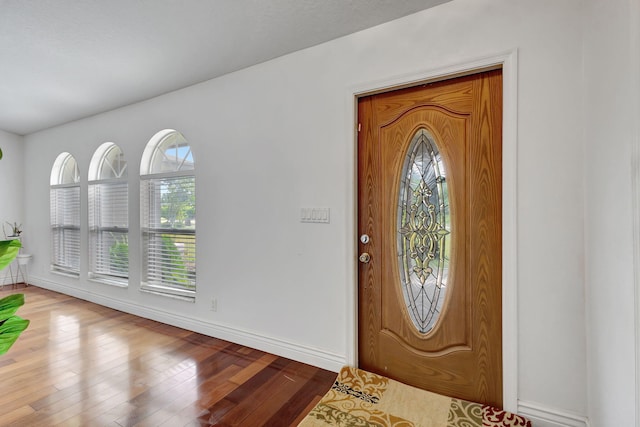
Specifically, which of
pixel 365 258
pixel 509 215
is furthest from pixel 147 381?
pixel 509 215

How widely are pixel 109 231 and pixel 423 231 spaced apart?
405cm

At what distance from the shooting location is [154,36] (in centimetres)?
226

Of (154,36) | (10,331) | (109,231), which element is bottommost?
(10,331)

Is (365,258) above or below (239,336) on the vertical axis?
above

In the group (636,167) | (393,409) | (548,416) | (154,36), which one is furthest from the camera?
(154,36)

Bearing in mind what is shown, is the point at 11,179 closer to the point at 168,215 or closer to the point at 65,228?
the point at 65,228

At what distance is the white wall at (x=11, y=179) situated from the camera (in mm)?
4914

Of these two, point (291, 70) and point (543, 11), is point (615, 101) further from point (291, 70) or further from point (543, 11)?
point (291, 70)

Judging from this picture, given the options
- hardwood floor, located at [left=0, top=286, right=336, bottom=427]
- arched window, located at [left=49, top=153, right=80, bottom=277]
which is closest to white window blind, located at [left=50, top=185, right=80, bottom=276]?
arched window, located at [left=49, top=153, right=80, bottom=277]

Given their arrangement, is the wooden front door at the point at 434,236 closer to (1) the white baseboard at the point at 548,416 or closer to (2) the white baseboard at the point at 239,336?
(1) the white baseboard at the point at 548,416

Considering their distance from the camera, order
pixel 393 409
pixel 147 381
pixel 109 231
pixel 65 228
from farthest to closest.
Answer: pixel 65 228 → pixel 109 231 → pixel 147 381 → pixel 393 409

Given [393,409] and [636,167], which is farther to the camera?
[393,409]

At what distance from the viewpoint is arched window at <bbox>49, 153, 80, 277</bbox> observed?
4485 millimetres

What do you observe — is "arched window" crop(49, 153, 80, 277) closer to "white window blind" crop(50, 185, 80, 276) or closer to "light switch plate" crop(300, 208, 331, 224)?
"white window blind" crop(50, 185, 80, 276)
